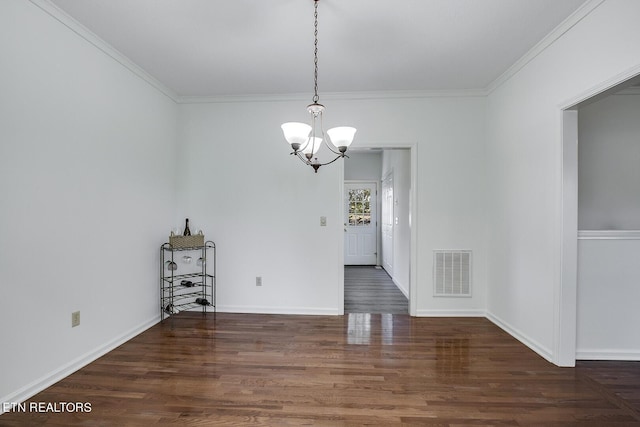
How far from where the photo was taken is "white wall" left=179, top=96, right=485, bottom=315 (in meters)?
3.85

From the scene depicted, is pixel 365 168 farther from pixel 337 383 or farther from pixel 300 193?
pixel 337 383

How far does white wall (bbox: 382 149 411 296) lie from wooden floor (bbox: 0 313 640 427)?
1736 mm

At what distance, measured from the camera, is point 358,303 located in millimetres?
4430

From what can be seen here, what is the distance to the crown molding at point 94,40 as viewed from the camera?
2.27m

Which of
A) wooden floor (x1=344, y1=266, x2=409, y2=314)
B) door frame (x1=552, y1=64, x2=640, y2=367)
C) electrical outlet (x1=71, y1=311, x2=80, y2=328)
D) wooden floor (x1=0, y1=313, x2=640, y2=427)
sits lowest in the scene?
wooden floor (x1=344, y1=266, x2=409, y2=314)

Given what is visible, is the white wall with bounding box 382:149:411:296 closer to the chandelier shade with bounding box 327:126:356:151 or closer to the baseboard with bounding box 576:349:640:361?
the baseboard with bounding box 576:349:640:361

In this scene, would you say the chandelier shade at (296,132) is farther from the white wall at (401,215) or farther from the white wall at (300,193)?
the white wall at (401,215)

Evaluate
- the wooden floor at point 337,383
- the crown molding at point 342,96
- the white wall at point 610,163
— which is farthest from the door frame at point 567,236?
the crown molding at point 342,96

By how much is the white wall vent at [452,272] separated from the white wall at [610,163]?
48.3 inches

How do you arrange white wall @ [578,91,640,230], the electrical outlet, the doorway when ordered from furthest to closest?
the doorway < white wall @ [578,91,640,230] < the electrical outlet

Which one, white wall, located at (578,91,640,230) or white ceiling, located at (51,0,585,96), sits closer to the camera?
white ceiling, located at (51,0,585,96)

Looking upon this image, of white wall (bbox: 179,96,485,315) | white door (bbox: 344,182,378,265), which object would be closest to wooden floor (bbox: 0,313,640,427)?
white wall (bbox: 179,96,485,315)

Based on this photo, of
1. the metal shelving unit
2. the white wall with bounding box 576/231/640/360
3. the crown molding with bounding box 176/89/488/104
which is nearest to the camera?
the white wall with bounding box 576/231/640/360

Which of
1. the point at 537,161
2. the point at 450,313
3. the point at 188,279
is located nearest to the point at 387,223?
the point at 450,313
